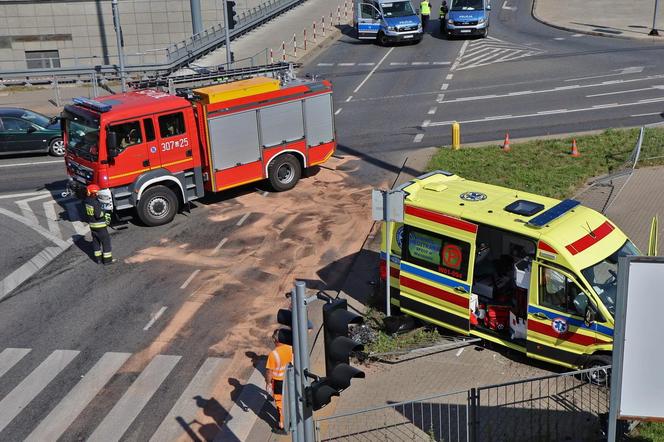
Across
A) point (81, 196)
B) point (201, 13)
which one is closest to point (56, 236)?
point (81, 196)

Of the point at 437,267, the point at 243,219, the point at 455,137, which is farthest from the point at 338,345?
the point at 455,137

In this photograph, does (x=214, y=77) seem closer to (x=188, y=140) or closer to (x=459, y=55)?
(x=188, y=140)

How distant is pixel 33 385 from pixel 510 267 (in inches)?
298

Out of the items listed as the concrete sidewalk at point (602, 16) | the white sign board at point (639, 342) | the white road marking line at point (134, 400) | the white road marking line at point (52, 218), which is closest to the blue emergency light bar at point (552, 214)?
the white sign board at point (639, 342)

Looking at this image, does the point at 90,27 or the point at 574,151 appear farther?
the point at 90,27

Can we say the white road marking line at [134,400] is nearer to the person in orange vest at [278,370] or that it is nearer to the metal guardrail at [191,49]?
the person in orange vest at [278,370]

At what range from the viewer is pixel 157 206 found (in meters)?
19.2

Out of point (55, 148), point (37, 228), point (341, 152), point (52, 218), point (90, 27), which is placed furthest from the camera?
point (90, 27)

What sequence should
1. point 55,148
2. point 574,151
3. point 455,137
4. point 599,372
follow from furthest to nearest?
point 55,148, point 455,137, point 574,151, point 599,372

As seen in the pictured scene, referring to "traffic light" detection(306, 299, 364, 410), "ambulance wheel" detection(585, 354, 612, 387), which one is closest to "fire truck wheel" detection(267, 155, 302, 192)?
"ambulance wheel" detection(585, 354, 612, 387)

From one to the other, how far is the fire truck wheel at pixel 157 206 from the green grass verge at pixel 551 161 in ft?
23.0

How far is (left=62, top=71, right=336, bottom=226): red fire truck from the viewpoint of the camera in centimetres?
1845

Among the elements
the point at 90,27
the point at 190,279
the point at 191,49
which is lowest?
the point at 190,279

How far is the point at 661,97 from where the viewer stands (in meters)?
29.2
